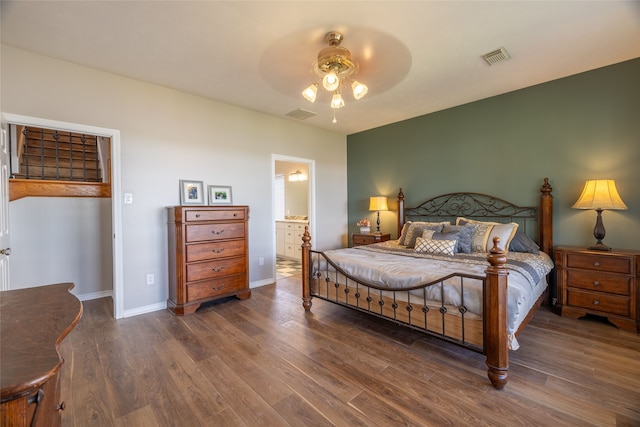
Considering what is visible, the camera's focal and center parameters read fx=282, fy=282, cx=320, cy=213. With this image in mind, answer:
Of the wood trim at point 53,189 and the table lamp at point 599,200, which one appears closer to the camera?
the table lamp at point 599,200

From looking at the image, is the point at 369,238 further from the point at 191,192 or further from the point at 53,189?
the point at 53,189

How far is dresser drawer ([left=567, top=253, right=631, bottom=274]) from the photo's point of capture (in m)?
2.68

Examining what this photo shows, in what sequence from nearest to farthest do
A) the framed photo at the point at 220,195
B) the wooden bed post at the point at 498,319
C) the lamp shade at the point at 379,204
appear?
the wooden bed post at the point at 498,319
the framed photo at the point at 220,195
the lamp shade at the point at 379,204

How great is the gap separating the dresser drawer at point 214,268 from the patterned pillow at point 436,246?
7.46ft

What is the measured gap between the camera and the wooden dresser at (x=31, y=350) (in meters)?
0.63

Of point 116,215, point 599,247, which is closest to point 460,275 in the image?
point 599,247

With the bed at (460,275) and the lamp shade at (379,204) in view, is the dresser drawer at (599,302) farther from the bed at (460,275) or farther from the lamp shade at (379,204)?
the lamp shade at (379,204)

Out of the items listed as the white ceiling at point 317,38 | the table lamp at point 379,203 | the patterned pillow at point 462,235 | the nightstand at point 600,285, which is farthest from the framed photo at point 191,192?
the nightstand at point 600,285

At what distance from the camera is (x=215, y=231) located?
11.4ft

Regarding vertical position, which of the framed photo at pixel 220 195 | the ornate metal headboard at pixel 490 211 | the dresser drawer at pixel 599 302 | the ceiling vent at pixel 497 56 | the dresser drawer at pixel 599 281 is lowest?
the dresser drawer at pixel 599 302

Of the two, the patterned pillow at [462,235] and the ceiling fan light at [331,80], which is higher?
the ceiling fan light at [331,80]

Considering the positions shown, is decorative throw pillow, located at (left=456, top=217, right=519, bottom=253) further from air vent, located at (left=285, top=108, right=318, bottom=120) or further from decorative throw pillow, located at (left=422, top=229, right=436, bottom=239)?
air vent, located at (left=285, top=108, right=318, bottom=120)

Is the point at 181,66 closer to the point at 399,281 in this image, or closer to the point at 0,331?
the point at 0,331

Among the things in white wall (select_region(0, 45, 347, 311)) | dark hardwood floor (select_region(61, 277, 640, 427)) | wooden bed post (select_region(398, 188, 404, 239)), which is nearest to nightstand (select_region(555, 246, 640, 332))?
dark hardwood floor (select_region(61, 277, 640, 427))
